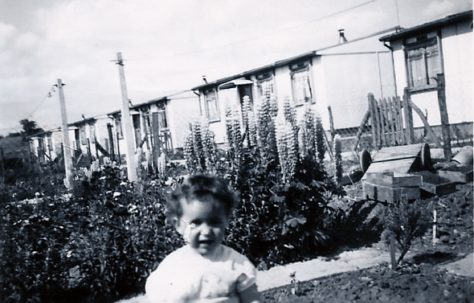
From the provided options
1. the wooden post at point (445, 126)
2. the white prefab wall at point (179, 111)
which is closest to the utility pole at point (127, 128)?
the wooden post at point (445, 126)

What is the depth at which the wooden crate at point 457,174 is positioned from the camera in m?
5.38

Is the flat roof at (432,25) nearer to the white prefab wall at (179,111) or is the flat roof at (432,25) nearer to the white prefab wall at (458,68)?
the white prefab wall at (458,68)

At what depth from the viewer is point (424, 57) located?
12.3m

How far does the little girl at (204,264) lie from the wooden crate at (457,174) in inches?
182

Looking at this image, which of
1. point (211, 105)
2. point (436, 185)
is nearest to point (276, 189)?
point (436, 185)

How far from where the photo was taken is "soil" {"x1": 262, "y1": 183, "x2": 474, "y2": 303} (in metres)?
2.90

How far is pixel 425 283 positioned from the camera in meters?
3.06

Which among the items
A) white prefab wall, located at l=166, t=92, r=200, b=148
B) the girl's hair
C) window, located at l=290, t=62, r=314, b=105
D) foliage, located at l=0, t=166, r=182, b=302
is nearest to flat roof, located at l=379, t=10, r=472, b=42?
window, located at l=290, t=62, r=314, b=105

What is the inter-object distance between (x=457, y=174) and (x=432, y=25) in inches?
309

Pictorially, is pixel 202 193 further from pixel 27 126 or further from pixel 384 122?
pixel 27 126

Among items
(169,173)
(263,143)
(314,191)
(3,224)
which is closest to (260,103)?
(263,143)

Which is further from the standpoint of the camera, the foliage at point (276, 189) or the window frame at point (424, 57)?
the window frame at point (424, 57)

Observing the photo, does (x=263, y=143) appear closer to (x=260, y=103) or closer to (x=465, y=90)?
(x=260, y=103)

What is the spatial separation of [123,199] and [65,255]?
3.01ft
